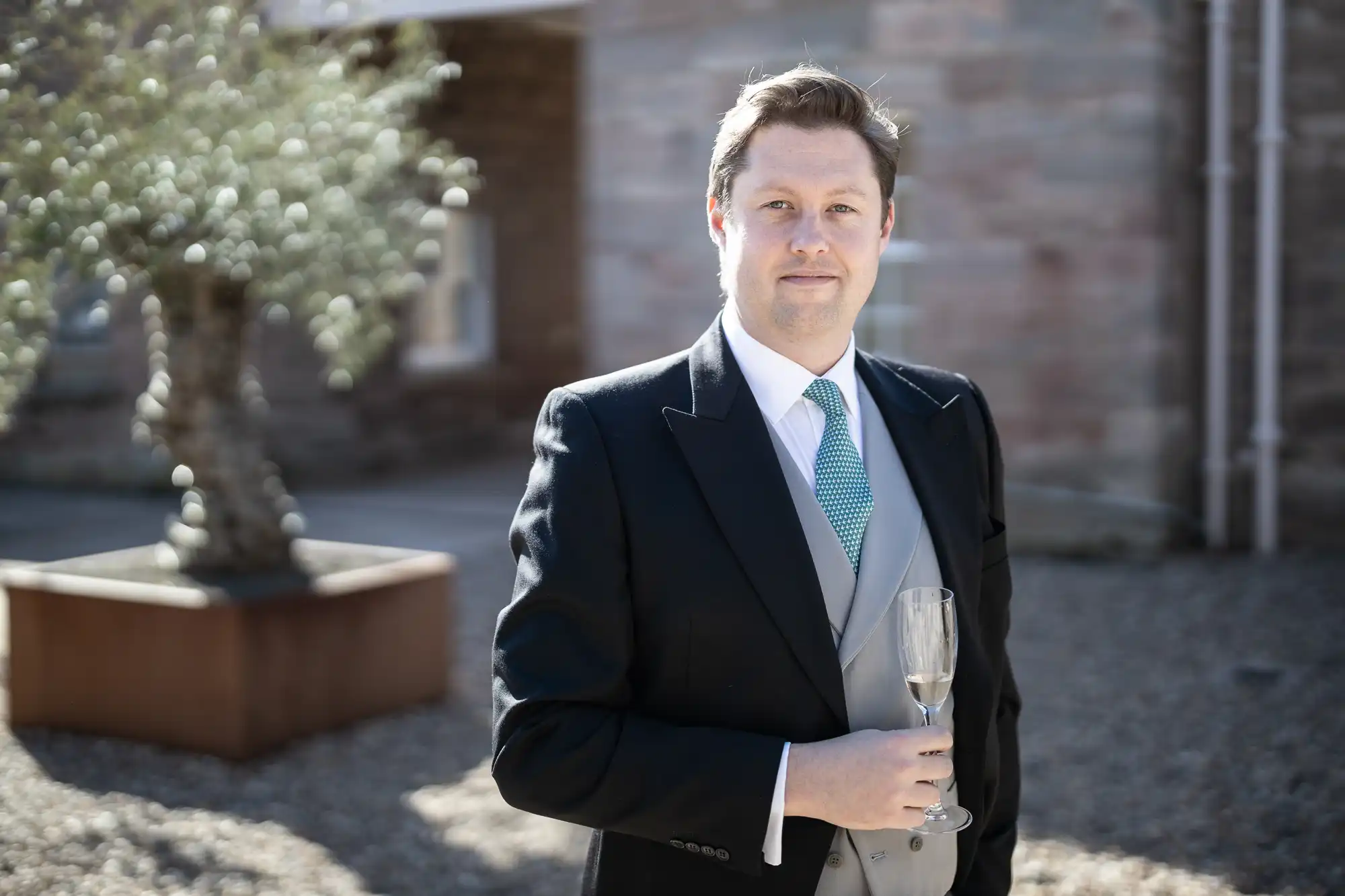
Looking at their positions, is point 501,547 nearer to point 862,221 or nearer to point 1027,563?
point 1027,563

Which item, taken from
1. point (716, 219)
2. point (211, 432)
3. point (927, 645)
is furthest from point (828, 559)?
point (211, 432)

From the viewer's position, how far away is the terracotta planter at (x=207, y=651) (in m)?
4.76

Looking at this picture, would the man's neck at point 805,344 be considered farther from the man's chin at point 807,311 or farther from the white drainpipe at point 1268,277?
the white drainpipe at point 1268,277

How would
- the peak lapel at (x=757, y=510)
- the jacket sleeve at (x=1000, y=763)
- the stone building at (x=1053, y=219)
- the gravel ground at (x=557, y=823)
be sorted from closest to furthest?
1. the peak lapel at (x=757, y=510)
2. the jacket sleeve at (x=1000, y=763)
3. the gravel ground at (x=557, y=823)
4. the stone building at (x=1053, y=219)

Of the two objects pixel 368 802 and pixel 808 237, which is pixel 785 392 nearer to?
pixel 808 237

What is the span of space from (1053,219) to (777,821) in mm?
6758

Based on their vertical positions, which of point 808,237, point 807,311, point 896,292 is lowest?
point 896,292

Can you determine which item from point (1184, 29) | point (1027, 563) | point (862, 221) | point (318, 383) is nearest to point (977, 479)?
point (862, 221)

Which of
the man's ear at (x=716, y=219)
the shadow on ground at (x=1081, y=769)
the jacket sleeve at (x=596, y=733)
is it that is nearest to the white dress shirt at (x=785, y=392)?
the man's ear at (x=716, y=219)

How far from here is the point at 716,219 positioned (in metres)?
2.11

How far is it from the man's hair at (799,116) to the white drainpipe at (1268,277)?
6746 millimetres

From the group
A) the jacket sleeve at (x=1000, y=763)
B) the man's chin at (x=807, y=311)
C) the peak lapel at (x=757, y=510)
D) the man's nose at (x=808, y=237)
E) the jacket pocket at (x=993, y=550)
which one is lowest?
the jacket sleeve at (x=1000, y=763)

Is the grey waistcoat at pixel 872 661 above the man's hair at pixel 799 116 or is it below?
below

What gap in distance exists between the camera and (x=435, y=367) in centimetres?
1212
